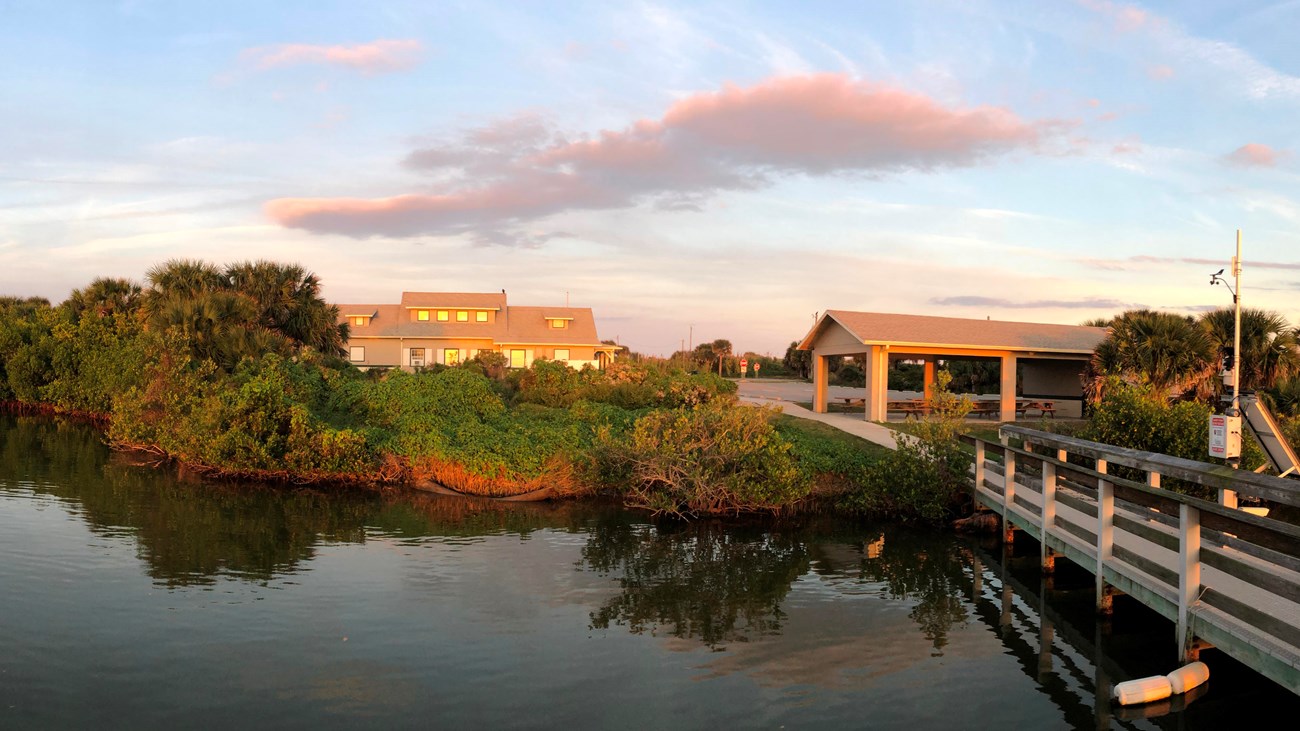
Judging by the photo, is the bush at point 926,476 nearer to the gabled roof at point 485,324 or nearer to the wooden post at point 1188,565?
the wooden post at point 1188,565

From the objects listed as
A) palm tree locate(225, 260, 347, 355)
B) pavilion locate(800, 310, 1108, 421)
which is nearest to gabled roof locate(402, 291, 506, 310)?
palm tree locate(225, 260, 347, 355)

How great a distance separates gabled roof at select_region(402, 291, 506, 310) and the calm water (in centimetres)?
3446

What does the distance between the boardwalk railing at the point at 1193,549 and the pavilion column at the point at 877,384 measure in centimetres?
1665

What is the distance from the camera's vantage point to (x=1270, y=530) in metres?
6.68

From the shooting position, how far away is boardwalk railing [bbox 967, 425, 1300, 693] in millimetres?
6793

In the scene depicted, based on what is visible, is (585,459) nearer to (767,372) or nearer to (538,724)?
(538,724)

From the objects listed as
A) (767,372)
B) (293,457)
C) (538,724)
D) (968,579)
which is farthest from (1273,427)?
(767,372)

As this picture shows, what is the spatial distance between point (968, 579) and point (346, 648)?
8.38 metres

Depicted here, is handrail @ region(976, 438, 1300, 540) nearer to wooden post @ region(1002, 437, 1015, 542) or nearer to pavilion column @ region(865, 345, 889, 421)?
wooden post @ region(1002, 437, 1015, 542)

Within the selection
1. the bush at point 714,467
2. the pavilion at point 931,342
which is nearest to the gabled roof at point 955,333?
the pavilion at point 931,342

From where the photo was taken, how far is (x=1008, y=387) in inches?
1198

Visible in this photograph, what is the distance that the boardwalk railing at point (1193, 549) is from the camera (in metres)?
6.79

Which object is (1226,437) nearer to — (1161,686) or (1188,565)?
(1188,565)

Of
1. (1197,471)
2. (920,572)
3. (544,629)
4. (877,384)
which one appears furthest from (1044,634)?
(877,384)
